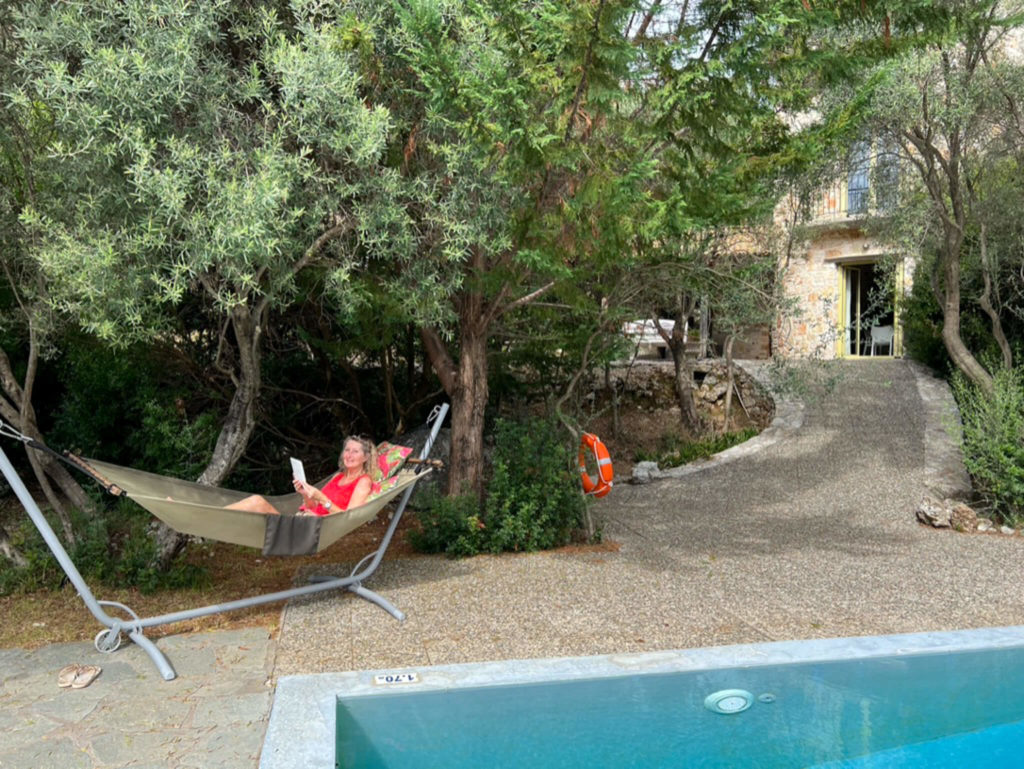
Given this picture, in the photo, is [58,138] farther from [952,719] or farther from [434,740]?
[952,719]

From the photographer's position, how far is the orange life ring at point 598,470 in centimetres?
646

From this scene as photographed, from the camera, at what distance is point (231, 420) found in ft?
18.4

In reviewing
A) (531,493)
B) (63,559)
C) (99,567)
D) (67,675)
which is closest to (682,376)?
(531,493)

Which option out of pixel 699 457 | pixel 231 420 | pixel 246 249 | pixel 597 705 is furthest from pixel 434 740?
pixel 699 457

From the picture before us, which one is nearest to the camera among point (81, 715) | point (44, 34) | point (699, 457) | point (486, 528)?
point (81, 715)

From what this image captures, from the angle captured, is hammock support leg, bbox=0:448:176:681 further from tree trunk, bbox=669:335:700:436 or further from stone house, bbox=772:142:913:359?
stone house, bbox=772:142:913:359

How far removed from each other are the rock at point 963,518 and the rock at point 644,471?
3262mm

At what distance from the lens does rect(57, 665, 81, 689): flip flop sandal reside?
12.6ft

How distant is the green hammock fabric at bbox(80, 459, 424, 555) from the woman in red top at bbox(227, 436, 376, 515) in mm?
384

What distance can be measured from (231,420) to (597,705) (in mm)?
3161

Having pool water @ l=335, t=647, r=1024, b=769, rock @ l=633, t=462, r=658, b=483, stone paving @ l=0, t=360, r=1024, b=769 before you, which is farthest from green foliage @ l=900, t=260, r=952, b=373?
pool water @ l=335, t=647, r=1024, b=769

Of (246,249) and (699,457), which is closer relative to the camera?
(246,249)

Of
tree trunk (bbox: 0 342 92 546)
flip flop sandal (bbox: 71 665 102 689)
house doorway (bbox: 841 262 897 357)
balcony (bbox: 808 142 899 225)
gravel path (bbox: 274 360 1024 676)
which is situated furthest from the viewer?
house doorway (bbox: 841 262 897 357)

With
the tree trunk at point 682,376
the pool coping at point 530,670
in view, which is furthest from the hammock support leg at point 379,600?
the tree trunk at point 682,376
